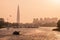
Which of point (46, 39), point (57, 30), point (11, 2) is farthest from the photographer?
point (11, 2)

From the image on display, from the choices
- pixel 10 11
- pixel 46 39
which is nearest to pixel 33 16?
pixel 10 11

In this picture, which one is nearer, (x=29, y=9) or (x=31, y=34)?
(x=31, y=34)

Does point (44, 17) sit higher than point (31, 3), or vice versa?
point (31, 3)

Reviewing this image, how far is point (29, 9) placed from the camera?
3.11 m

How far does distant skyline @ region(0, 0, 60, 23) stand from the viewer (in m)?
3.03

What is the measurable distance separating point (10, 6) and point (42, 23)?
69cm

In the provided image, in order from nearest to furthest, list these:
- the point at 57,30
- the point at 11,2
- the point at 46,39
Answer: the point at 46,39 < the point at 57,30 < the point at 11,2

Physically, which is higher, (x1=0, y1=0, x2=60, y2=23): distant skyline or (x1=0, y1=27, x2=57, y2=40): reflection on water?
(x1=0, y1=0, x2=60, y2=23): distant skyline

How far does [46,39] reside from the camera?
2.29 meters

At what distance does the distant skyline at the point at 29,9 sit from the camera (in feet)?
9.95

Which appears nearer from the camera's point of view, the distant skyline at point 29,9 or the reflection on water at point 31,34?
the reflection on water at point 31,34

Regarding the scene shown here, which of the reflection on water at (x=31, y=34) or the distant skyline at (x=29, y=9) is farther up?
the distant skyline at (x=29, y=9)

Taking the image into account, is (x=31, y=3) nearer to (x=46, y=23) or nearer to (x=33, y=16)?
(x=33, y=16)

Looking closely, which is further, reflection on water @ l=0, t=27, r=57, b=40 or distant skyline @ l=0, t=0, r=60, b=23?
distant skyline @ l=0, t=0, r=60, b=23
